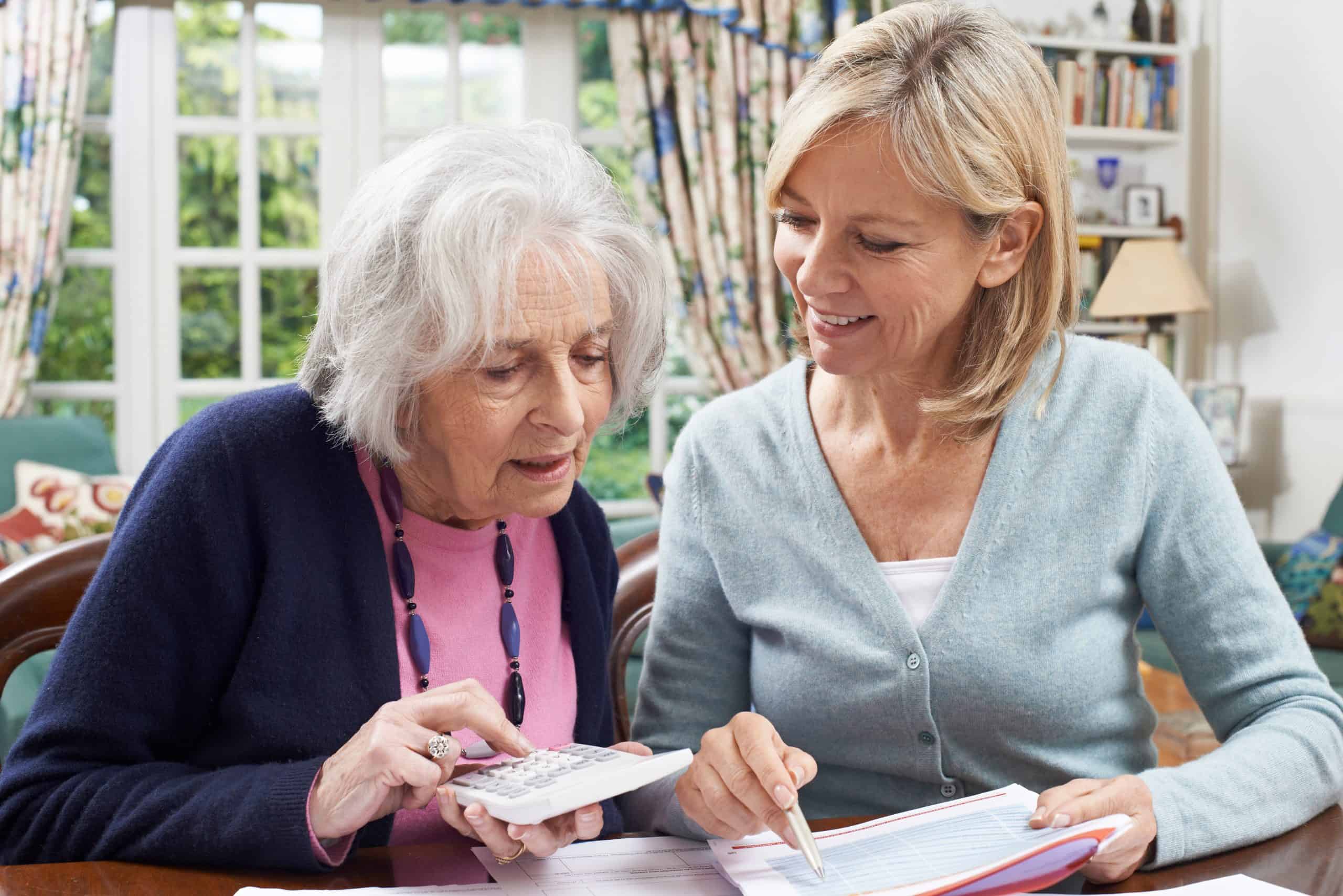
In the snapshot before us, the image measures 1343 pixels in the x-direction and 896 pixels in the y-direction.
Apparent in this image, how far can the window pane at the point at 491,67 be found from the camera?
434 cm

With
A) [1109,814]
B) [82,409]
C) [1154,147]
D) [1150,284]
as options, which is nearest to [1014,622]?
[1109,814]

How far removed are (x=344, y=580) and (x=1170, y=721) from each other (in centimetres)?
269

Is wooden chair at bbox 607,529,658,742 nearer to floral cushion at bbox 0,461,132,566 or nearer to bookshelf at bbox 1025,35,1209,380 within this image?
floral cushion at bbox 0,461,132,566

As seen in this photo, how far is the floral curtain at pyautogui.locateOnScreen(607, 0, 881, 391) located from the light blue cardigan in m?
3.15

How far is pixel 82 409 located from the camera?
417cm

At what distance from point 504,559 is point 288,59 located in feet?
11.6

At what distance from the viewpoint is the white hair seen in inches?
38.6

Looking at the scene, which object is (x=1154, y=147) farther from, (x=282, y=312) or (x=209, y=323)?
(x=209, y=323)

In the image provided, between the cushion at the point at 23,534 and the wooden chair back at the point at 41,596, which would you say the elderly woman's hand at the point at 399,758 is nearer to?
the wooden chair back at the point at 41,596

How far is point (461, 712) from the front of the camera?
885mm

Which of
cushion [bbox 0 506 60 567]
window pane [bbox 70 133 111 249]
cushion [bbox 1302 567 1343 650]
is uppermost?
window pane [bbox 70 133 111 249]

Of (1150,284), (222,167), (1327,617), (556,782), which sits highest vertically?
(222,167)

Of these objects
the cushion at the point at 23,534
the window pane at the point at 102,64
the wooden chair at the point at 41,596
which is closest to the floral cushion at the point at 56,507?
the cushion at the point at 23,534

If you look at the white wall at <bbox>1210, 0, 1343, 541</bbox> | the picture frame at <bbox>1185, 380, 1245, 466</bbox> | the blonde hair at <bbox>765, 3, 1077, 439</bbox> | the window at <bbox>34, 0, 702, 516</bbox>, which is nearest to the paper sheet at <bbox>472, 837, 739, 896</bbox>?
the blonde hair at <bbox>765, 3, 1077, 439</bbox>
